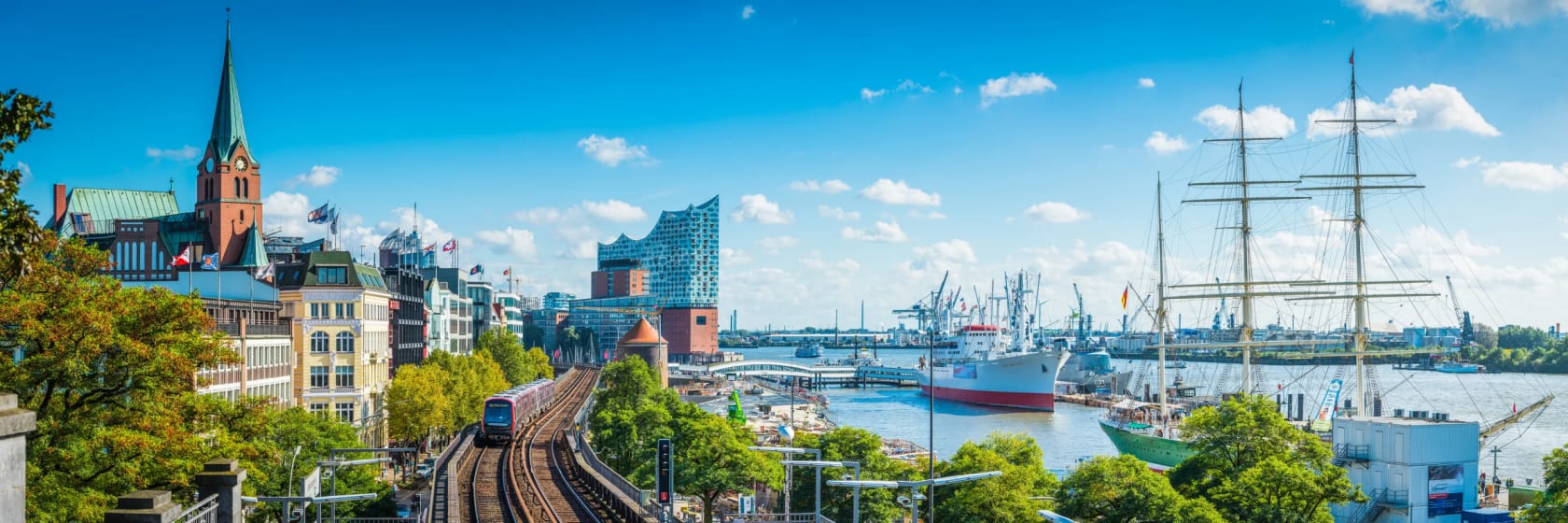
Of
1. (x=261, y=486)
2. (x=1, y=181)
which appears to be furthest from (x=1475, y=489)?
(x=1, y=181)

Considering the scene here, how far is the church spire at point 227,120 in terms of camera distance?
7406cm

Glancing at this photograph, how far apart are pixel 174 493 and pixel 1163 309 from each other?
105 m

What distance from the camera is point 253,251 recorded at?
7362 cm

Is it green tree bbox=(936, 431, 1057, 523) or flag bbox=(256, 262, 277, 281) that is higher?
flag bbox=(256, 262, 277, 281)

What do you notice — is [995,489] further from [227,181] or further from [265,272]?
[227,181]

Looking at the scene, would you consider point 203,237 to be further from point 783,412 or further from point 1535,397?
point 1535,397

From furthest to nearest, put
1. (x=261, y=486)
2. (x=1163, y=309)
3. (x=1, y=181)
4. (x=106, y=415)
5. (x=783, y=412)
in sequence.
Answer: (x=783, y=412) < (x=1163, y=309) < (x=261, y=486) < (x=106, y=415) < (x=1, y=181)

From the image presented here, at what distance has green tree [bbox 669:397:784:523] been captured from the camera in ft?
174

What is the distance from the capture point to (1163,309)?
391 feet

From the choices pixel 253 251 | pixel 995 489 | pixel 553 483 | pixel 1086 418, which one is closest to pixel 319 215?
pixel 253 251

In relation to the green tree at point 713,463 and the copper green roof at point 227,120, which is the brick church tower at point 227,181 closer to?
the copper green roof at point 227,120

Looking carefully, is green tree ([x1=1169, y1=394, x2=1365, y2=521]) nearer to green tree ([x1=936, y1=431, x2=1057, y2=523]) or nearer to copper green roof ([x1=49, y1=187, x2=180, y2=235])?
green tree ([x1=936, y1=431, x2=1057, y2=523])

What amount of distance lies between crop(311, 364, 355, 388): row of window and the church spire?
649 inches

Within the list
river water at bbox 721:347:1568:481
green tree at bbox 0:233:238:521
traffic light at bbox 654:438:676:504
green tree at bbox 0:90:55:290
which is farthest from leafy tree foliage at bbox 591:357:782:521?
green tree at bbox 0:90:55:290
